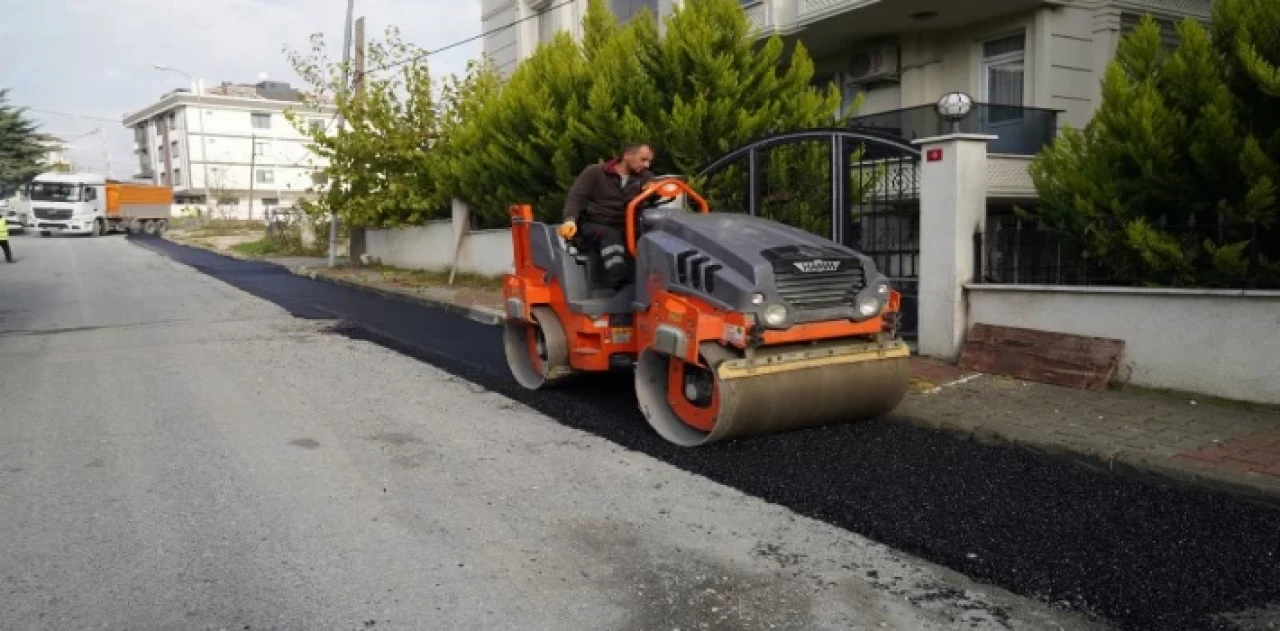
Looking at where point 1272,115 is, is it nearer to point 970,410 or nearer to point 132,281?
point 970,410

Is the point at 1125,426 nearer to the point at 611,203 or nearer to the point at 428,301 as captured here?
the point at 611,203

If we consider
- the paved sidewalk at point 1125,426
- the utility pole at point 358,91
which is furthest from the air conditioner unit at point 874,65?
the utility pole at point 358,91

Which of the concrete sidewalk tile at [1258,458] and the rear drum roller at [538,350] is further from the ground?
the rear drum roller at [538,350]

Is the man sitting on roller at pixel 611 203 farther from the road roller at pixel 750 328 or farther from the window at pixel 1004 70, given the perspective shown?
the window at pixel 1004 70

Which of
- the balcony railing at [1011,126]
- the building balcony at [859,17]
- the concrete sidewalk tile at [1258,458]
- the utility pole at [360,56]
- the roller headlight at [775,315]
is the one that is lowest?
the concrete sidewalk tile at [1258,458]

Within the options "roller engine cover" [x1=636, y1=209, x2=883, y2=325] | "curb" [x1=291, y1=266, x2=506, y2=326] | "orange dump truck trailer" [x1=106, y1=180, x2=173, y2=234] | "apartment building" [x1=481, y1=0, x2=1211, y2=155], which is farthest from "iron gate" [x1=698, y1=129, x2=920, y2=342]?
"orange dump truck trailer" [x1=106, y1=180, x2=173, y2=234]

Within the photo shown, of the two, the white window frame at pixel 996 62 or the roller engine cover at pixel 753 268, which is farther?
the white window frame at pixel 996 62

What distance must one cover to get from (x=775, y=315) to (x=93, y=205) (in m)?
47.0

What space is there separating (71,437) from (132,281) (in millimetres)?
14972

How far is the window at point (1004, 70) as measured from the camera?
13906 mm

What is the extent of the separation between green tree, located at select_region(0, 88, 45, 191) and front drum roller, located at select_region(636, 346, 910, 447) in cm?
5219

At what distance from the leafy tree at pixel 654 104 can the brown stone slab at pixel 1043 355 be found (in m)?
2.31

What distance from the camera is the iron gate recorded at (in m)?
8.84

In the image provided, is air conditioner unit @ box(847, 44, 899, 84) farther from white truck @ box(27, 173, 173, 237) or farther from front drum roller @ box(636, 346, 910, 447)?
white truck @ box(27, 173, 173, 237)
